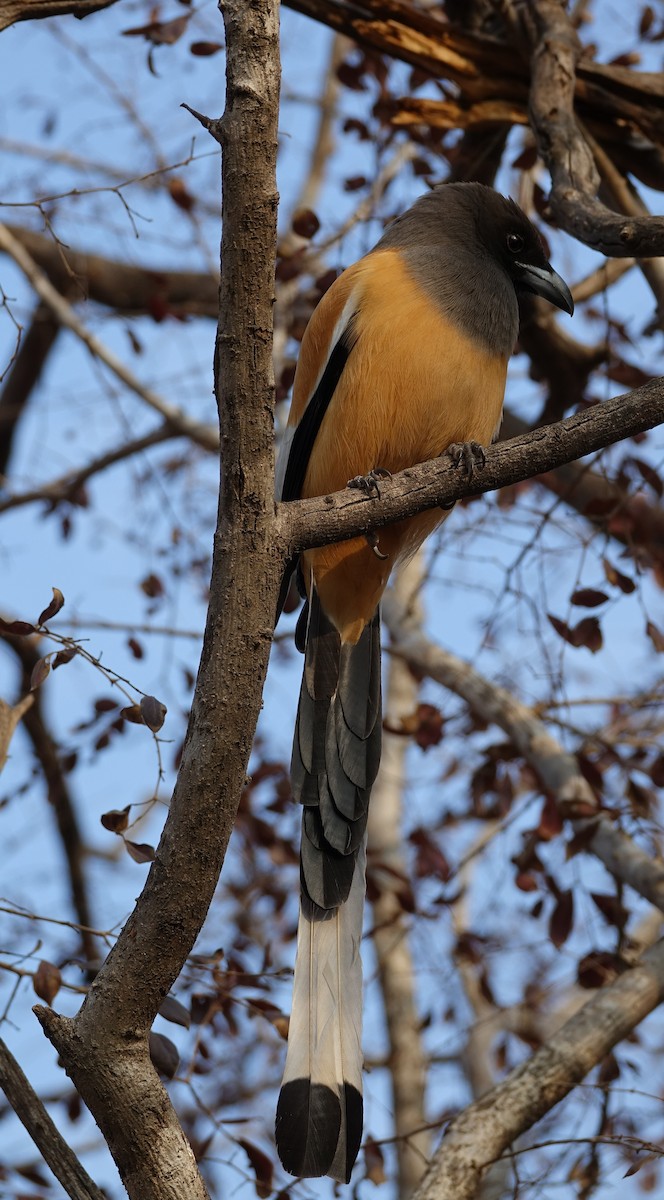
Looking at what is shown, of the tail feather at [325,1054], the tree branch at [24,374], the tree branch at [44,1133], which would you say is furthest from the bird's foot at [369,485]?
the tree branch at [24,374]

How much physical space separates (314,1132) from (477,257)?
254 centimetres

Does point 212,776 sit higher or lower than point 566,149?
lower

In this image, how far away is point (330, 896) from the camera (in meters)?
3.14

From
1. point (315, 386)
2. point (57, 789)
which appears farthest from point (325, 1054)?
point (57, 789)

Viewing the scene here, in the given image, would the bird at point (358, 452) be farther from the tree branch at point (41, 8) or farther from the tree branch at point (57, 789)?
the tree branch at point (57, 789)

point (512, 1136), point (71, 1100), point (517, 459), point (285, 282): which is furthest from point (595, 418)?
point (71, 1100)

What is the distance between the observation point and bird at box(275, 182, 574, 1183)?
294 cm

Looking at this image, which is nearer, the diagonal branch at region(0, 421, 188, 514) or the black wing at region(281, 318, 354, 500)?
the black wing at region(281, 318, 354, 500)

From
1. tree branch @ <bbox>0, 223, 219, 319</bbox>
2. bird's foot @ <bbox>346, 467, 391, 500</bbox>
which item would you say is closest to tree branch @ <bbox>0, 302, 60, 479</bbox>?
tree branch @ <bbox>0, 223, 219, 319</bbox>

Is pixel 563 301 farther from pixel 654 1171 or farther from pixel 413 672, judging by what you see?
pixel 654 1171

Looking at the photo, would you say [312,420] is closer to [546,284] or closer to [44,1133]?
[546,284]

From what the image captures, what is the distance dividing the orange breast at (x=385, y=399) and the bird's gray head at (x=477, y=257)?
7cm

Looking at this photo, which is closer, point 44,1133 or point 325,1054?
point 44,1133

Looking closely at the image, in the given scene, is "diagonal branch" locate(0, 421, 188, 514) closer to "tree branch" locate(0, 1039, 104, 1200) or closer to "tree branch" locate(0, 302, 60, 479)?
"tree branch" locate(0, 302, 60, 479)
